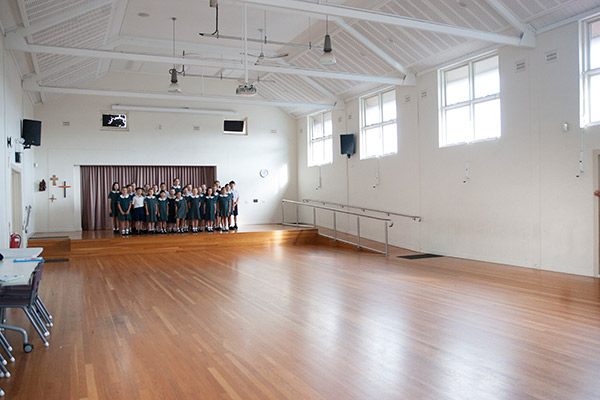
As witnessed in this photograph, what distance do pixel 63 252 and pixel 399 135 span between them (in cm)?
829

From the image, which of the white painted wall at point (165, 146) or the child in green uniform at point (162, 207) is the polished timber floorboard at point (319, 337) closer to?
the child in green uniform at point (162, 207)

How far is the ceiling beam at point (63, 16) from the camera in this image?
7645 millimetres

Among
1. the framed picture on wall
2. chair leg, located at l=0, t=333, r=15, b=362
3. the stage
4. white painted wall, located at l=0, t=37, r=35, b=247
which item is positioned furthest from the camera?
the framed picture on wall

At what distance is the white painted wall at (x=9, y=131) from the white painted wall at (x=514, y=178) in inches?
315

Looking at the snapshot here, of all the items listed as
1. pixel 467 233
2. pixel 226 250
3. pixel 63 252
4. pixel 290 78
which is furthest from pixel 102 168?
pixel 467 233

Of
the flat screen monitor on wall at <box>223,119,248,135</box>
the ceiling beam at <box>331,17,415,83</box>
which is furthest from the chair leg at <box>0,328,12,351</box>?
the flat screen monitor on wall at <box>223,119,248,135</box>

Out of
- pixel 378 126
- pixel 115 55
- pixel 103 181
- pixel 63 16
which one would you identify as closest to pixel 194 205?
pixel 103 181

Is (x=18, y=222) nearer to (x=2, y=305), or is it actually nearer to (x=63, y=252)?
(x=63, y=252)

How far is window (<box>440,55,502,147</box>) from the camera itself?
8.73 metres

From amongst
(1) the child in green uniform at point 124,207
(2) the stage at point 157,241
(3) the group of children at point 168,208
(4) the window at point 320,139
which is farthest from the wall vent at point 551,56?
(1) the child in green uniform at point 124,207

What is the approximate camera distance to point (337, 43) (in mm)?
10844

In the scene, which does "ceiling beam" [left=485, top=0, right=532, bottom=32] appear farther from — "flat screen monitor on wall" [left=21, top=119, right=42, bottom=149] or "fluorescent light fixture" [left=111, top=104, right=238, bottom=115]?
"fluorescent light fixture" [left=111, top=104, right=238, bottom=115]

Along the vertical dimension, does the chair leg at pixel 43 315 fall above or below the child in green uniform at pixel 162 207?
below

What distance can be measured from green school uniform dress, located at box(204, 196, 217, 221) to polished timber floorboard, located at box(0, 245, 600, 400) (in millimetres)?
5045
